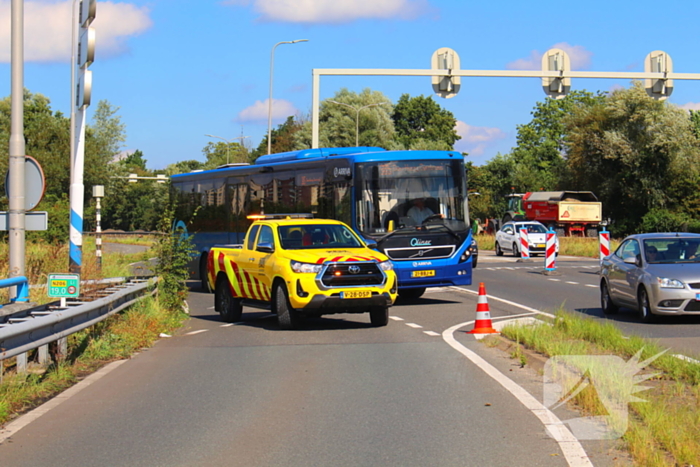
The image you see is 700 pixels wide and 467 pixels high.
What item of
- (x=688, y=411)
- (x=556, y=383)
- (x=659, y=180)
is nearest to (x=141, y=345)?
(x=556, y=383)

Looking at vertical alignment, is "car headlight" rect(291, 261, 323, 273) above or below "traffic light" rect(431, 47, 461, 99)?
below

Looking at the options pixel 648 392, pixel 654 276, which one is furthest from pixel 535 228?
pixel 648 392

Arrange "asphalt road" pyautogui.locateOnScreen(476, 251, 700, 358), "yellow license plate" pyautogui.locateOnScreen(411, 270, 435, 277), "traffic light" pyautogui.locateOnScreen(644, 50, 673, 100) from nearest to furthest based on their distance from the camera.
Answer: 1. "asphalt road" pyautogui.locateOnScreen(476, 251, 700, 358)
2. "yellow license plate" pyautogui.locateOnScreen(411, 270, 435, 277)
3. "traffic light" pyautogui.locateOnScreen(644, 50, 673, 100)

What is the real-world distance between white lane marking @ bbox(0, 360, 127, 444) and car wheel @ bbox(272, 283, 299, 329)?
370cm

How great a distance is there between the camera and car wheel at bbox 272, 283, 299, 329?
14.5 m

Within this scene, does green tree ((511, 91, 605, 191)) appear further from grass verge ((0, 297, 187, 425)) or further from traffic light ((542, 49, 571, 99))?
grass verge ((0, 297, 187, 425))

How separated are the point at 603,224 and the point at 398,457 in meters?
55.3

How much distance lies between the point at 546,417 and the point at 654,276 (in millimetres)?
8000

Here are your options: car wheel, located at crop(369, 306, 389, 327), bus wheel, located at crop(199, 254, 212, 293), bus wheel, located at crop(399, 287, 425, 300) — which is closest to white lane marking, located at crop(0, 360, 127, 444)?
car wheel, located at crop(369, 306, 389, 327)

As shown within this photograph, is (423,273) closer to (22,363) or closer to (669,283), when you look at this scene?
(669,283)

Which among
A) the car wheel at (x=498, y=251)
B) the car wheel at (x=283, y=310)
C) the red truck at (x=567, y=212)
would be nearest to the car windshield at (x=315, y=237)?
the car wheel at (x=283, y=310)

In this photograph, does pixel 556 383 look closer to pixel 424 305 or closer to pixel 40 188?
pixel 40 188

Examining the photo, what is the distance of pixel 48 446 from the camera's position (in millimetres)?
6832

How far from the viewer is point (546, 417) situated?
25.0 ft
